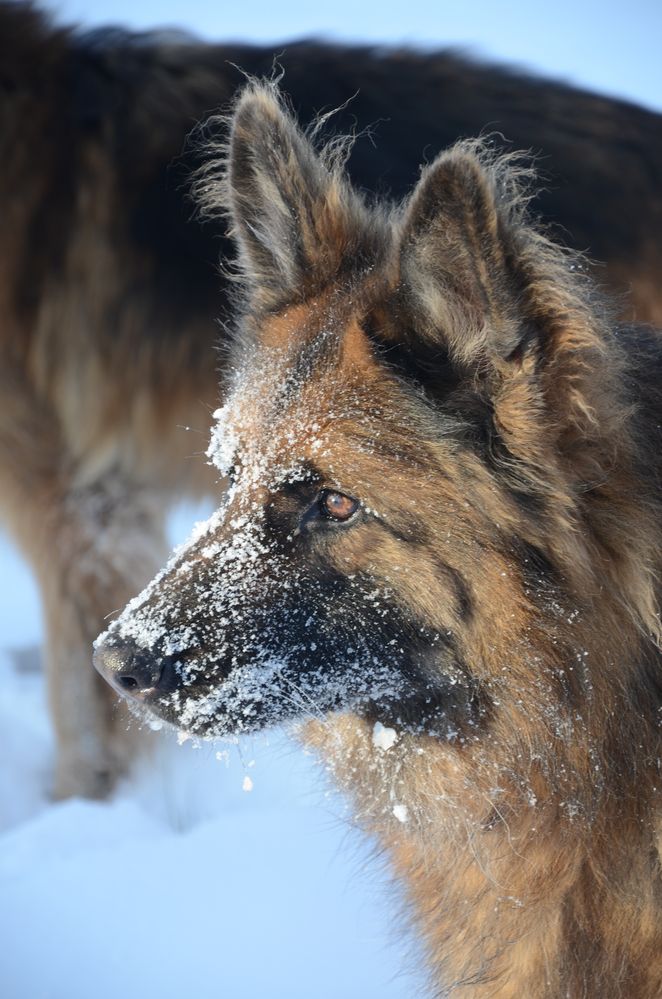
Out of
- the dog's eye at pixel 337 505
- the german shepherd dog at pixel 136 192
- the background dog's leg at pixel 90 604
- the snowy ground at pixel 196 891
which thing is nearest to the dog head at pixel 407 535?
the dog's eye at pixel 337 505

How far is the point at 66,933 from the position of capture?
2977 millimetres

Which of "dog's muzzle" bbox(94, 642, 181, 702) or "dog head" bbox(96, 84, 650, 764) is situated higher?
"dog head" bbox(96, 84, 650, 764)

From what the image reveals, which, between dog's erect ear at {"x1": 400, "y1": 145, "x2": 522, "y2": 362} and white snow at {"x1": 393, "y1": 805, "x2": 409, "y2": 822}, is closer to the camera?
dog's erect ear at {"x1": 400, "y1": 145, "x2": 522, "y2": 362}

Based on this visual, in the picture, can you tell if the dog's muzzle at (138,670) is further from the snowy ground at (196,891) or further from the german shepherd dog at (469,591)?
the snowy ground at (196,891)

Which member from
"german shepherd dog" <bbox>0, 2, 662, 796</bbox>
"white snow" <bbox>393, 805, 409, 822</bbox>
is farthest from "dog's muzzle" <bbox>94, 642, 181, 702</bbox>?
"german shepherd dog" <bbox>0, 2, 662, 796</bbox>

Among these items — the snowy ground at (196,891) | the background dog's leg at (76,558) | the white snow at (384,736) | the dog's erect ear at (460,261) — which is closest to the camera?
the dog's erect ear at (460,261)

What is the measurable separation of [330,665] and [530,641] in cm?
41

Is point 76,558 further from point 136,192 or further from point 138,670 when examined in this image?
point 138,670

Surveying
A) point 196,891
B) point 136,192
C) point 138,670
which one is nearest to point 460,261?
point 138,670

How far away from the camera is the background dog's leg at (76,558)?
145 inches

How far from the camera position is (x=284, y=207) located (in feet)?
7.05

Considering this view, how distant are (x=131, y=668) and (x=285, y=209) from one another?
1098 millimetres

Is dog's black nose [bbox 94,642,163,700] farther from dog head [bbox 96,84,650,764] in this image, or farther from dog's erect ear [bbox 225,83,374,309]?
dog's erect ear [bbox 225,83,374,309]

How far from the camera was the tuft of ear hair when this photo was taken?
83.3 inches
